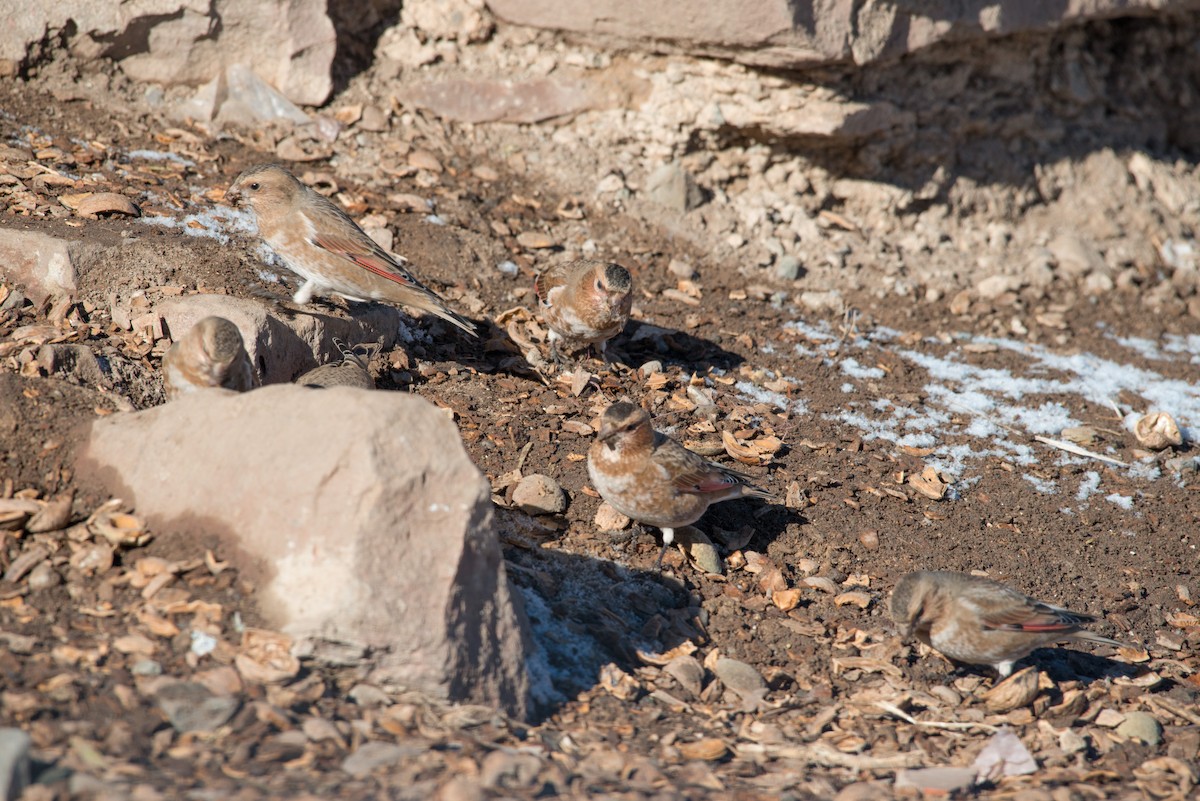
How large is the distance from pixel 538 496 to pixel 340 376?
1238mm

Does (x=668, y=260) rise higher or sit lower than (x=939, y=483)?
higher

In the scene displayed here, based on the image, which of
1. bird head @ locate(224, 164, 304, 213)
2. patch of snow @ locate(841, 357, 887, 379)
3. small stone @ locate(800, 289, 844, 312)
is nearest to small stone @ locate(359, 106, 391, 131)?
bird head @ locate(224, 164, 304, 213)

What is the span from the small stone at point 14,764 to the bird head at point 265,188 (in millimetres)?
4180

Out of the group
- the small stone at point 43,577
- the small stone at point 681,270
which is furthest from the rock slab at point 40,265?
the small stone at point 681,270

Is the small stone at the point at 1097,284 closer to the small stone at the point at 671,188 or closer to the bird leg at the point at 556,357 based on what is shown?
the small stone at the point at 671,188

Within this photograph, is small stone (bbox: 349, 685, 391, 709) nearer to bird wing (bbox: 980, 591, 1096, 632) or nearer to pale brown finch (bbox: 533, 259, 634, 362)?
bird wing (bbox: 980, 591, 1096, 632)

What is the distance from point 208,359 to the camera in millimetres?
5059

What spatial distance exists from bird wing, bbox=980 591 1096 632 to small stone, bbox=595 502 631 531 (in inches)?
74.0

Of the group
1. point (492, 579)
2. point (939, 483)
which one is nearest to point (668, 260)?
point (939, 483)

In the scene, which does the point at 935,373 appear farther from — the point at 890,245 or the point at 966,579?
the point at 966,579

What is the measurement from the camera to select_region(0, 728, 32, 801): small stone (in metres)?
3.13

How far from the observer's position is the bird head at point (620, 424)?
5453mm

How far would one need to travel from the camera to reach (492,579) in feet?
13.8

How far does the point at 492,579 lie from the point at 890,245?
20.9ft
